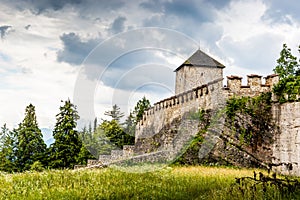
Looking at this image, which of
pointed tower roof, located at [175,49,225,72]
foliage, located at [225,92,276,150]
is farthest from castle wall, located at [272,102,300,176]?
pointed tower roof, located at [175,49,225,72]

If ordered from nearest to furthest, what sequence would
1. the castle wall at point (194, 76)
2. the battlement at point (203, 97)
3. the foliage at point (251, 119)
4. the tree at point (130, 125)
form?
the foliage at point (251, 119) → the battlement at point (203, 97) → the castle wall at point (194, 76) → the tree at point (130, 125)

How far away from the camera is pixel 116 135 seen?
34594 millimetres

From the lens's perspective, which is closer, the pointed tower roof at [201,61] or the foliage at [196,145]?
the foliage at [196,145]

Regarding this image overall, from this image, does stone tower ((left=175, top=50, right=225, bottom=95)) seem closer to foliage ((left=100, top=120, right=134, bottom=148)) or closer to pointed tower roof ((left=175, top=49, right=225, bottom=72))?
pointed tower roof ((left=175, top=49, right=225, bottom=72))

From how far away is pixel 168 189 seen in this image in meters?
11.0

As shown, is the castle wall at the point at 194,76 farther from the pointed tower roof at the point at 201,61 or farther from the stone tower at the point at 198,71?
the pointed tower roof at the point at 201,61

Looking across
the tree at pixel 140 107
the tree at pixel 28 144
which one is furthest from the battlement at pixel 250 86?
the tree at pixel 28 144

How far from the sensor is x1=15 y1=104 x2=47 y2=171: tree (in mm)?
42500

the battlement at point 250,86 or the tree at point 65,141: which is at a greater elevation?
the battlement at point 250,86

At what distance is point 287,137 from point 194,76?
661 inches

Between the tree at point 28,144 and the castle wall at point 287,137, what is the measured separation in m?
29.4

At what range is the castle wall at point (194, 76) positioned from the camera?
111ft

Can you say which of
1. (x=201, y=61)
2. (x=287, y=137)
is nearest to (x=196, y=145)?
(x=287, y=137)

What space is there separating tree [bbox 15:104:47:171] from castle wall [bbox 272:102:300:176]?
29378 mm
